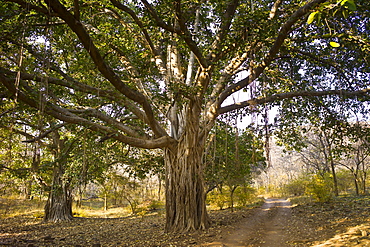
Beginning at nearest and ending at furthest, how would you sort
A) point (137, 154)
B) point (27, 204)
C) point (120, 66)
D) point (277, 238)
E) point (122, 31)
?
1. point (277, 238)
2. point (122, 31)
3. point (120, 66)
4. point (137, 154)
5. point (27, 204)

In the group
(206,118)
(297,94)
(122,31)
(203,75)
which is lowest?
(206,118)

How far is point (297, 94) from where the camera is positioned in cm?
689

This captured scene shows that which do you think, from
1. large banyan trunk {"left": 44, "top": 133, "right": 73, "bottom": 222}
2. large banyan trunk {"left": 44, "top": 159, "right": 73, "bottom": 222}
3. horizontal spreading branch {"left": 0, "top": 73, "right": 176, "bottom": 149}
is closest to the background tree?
horizontal spreading branch {"left": 0, "top": 73, "right": 176, "bottom": 149}

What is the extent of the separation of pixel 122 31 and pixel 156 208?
52.3ft

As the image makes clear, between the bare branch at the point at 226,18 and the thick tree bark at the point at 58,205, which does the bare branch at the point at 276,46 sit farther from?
the thick tree bark at the point at 58,205

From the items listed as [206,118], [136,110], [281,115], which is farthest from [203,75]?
[281,115]

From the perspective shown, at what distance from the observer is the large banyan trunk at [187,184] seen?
22.5 ft

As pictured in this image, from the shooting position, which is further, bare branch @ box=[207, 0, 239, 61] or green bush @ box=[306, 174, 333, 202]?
green bush @ box=[306, 174, 333, 202]

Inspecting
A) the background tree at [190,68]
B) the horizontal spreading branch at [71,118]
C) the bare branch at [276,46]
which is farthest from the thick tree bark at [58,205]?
the bare branch at [276,46]

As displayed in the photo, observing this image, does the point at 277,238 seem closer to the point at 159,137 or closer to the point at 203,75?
the point at 159,137

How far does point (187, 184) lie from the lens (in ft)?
22.9

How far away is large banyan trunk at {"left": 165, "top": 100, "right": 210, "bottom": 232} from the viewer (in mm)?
6844

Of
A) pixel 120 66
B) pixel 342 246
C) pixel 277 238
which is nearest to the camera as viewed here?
pixel 342 246

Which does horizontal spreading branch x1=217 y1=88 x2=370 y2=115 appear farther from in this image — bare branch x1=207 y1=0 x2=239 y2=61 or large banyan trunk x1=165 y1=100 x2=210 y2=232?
bare branch x1=207 y1=0 x2=239 y2=61
